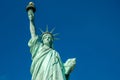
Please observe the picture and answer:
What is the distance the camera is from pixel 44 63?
55.2ft

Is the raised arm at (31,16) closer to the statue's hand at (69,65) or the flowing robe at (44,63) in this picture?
the flowing robe at (44,63)

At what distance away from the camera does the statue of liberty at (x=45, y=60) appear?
16.4 metres

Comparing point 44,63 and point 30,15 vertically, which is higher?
point 30,15

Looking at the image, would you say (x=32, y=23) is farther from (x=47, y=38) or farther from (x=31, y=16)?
(x=47, y=38)

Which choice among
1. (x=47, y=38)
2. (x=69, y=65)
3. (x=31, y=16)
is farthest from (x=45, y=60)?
(x=31, y=16)

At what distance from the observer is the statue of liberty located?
1642 cm

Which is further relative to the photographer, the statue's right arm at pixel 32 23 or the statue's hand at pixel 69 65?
the statue's right arm at pixel 32 23

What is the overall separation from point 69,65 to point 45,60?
997mm

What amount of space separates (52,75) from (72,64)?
1.31m

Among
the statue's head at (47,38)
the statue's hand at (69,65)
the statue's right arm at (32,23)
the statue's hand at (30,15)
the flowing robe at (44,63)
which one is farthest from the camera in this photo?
the statue's hand at (30,15)

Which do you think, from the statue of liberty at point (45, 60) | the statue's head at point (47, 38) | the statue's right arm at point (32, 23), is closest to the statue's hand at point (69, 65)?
the statue of liberty at point (45, 60)

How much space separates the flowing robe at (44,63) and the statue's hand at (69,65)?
262 mm

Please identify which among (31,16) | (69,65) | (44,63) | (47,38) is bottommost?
(44,63)

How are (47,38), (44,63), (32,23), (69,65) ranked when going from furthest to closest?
(32,23), (47,38), (69,65), (44,63)
